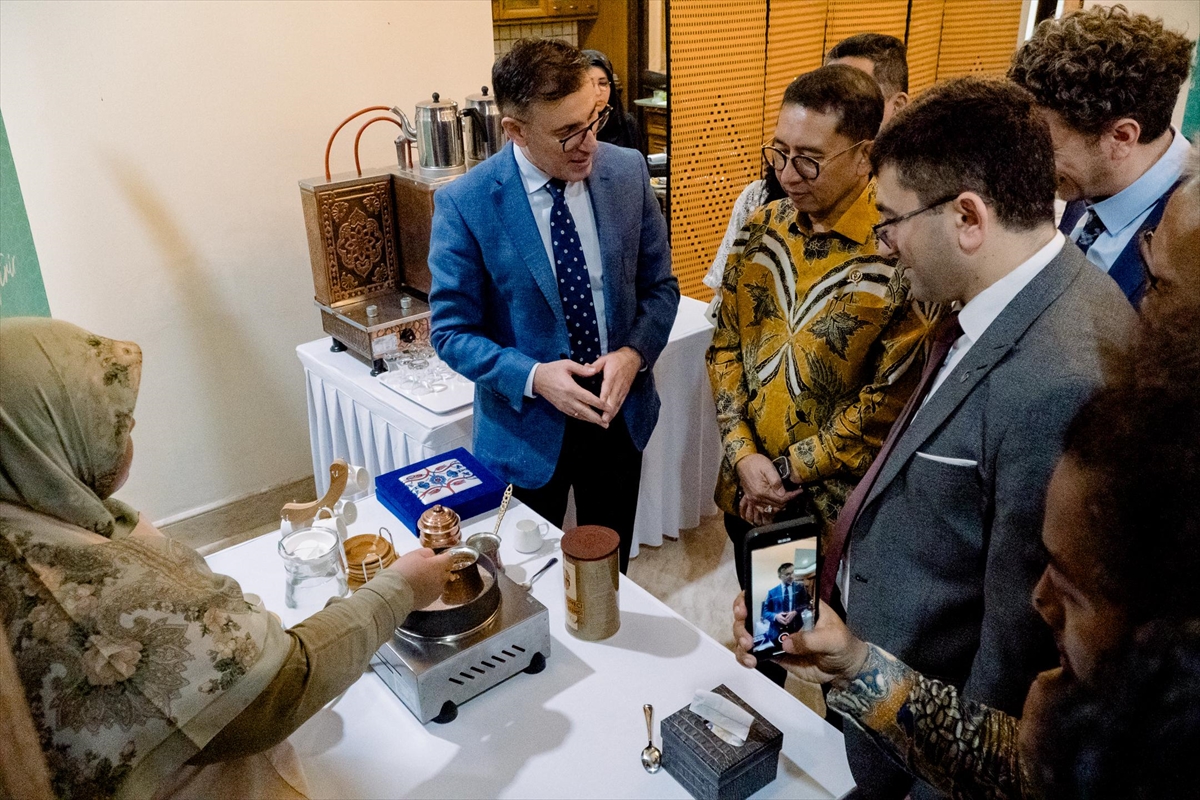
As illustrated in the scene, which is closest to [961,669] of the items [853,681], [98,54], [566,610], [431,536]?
[853,681]

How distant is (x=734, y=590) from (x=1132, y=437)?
7.80 ft

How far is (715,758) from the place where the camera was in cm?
105

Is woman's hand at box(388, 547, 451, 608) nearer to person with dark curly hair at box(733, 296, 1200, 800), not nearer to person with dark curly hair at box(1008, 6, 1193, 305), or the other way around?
person with dark curly hair at box(733, 296, 1200, 800)

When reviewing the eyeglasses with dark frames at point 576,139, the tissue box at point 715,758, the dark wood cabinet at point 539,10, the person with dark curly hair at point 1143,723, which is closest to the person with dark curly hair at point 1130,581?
the person with dark curly hair at point 1143,723

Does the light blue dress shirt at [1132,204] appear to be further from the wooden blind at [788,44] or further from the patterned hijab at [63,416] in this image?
the wooden blind at [788,44]

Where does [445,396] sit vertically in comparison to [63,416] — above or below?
below

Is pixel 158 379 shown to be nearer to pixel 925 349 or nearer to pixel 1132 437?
pixel 925 349

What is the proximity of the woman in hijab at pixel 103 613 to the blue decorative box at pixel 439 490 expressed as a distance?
68 cm

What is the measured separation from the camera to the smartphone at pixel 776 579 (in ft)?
3.58

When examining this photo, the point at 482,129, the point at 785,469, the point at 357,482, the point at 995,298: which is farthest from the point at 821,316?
the point at 482,129

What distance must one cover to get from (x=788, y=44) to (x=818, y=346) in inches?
108

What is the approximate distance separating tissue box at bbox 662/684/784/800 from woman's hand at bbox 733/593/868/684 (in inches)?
4.1

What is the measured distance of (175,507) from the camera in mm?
3033

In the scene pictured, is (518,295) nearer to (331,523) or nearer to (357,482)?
(357,482)
